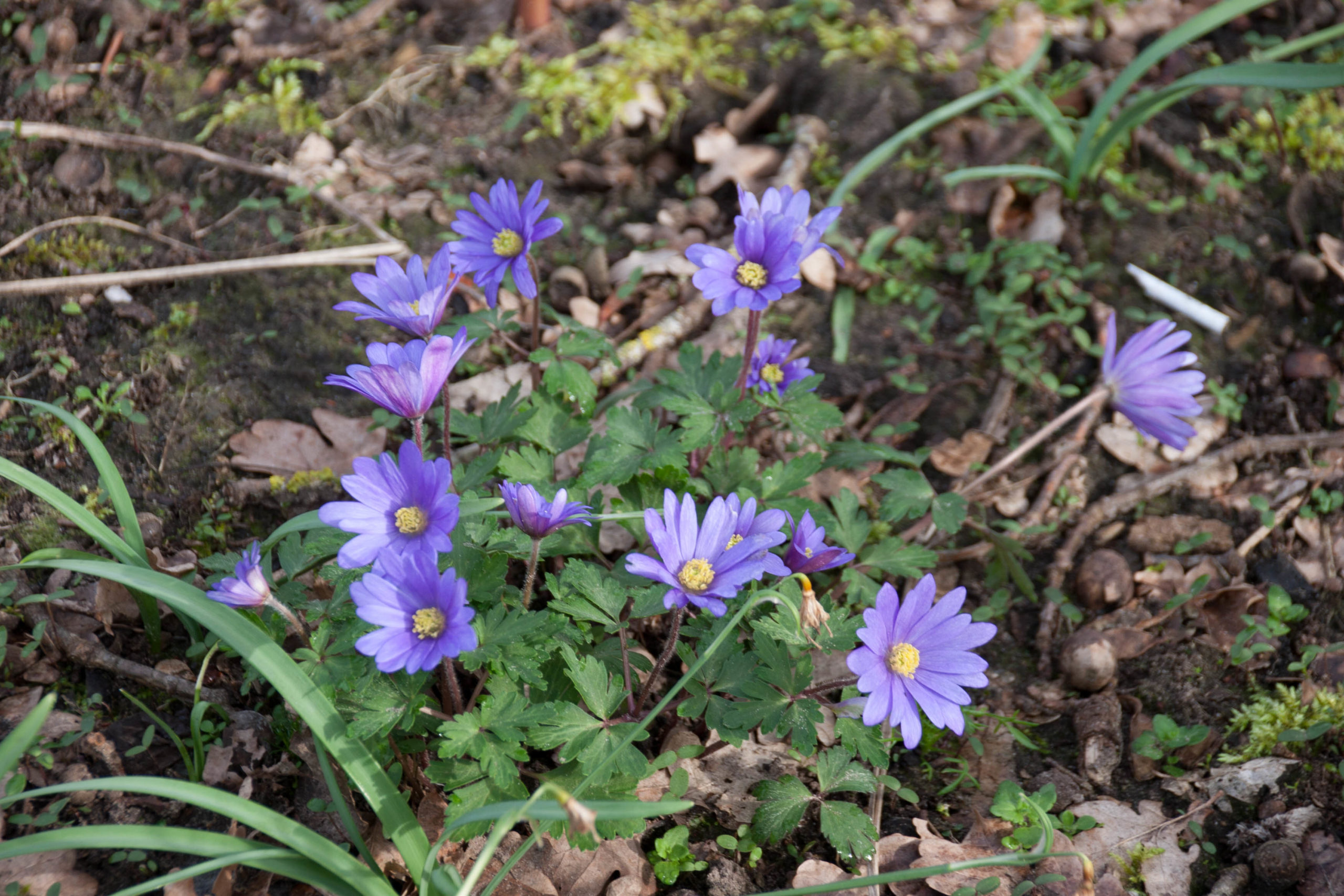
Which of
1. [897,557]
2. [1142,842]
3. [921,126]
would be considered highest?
[921,126]

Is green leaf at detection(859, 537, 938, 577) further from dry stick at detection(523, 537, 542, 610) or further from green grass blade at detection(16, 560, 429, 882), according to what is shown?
green grass blade at detection(16, 560, 429, 882)

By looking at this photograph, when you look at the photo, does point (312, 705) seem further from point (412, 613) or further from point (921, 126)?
point (921, 126)

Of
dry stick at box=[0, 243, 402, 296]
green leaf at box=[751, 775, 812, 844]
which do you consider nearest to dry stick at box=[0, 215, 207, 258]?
dry stick at box=[0, 243, 402, 296]

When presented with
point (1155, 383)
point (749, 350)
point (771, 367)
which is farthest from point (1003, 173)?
point (749, 350)

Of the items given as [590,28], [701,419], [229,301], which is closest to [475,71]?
[590,28]

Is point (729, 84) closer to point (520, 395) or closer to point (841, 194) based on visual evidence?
point (841, 194)
